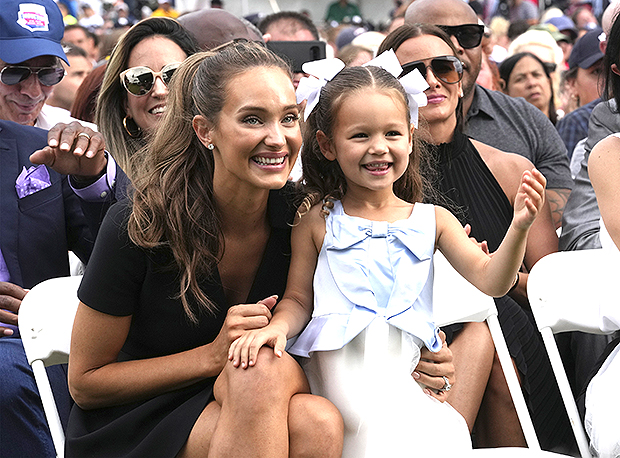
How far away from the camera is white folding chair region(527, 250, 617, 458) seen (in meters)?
2.27

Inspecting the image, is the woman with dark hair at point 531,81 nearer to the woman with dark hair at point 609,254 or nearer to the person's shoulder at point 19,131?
the woman with dark hair at point 609,254

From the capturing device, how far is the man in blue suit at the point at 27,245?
2385mm

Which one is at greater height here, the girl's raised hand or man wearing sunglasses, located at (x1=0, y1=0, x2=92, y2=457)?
the girl's raised hand

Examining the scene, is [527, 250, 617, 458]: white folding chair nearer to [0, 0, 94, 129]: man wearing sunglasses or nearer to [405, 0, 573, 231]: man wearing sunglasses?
[405, 0, 573, 231]: man wearing sunglasses

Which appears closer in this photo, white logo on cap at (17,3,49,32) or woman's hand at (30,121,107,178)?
woman's hand at (30,121,107,178)

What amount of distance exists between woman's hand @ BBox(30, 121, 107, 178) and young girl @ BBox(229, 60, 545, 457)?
27.0 inches

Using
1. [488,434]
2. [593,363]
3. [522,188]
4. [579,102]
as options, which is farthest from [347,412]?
[579,102]

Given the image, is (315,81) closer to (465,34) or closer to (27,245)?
(27,245)

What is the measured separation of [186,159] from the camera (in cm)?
206

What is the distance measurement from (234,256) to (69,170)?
0.66 meters

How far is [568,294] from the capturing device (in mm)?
2291

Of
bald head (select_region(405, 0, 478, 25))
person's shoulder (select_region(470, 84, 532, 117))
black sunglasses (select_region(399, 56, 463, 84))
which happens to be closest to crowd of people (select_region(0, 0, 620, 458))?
black sunglasses (select_region(399, 56, 463, 84))

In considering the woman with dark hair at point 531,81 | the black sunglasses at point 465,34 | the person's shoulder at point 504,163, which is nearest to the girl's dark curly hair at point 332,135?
the person's shoulder at point 504,163

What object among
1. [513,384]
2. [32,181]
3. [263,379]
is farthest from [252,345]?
[32,181]
